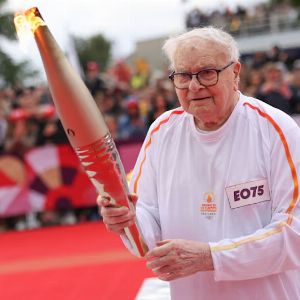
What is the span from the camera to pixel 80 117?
1.99m

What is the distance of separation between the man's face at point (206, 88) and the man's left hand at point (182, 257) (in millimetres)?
483

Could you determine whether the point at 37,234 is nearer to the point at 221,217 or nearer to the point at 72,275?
the point at 72,275

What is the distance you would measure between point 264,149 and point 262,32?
26.4 meters

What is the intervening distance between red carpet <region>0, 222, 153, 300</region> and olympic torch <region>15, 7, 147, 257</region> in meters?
2.69

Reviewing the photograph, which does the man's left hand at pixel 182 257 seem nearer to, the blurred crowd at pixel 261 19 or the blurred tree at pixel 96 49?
the blurred crowd at pixel 261 19

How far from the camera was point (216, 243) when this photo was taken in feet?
7.09

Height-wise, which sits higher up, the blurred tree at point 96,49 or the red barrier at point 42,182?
the red barrier at point 42,182

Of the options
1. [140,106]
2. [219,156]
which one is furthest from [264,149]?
[140,106]

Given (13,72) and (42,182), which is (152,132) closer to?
(42,182)

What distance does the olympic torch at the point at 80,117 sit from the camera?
1.92 metres

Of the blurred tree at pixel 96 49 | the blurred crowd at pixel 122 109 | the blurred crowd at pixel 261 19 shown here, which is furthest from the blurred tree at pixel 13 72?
the blurred tree at pixel 96 49

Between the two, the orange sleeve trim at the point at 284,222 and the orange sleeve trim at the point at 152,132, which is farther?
the orange sleeve trim at the point at 152,132

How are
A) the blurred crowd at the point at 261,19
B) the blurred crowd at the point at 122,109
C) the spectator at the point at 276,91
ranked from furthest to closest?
the blurred crowd at the point at 261,19 → the blurred crowd at the point at 122,109 → the spectator at the point at 276,91

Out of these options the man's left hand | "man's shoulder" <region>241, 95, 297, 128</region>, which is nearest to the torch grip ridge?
the man's left hand
